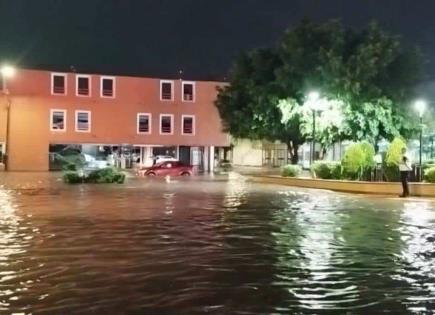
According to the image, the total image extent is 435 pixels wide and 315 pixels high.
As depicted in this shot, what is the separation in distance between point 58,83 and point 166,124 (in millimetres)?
11140

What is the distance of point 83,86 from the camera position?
64.9 m

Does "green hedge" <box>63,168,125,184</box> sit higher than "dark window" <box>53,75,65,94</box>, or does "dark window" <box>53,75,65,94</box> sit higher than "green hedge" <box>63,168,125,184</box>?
"dark window" <box>53,75,65,94</box>

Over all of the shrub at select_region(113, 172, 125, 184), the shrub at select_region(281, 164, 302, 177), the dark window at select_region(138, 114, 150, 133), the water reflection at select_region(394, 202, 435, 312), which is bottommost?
the water reflection at select_region(394, 202, 435, 312)

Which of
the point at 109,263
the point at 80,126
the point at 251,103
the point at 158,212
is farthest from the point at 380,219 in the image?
the point at 80,126

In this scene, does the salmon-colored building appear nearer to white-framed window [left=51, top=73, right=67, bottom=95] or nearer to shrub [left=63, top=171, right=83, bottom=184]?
white-framed window [left=51, top=73, right=67, bottom=95]

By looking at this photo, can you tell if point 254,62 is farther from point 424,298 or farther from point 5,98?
point 424,298

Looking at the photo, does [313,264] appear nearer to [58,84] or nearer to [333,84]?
[333,84]

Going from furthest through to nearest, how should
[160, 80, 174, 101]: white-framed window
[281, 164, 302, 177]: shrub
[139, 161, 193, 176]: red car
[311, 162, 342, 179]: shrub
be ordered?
[160, 80, 174, 101]: white-framed window < [139, 161, 193, 176]: red car < [281, 164, 302, 177]: shrub < [311, 162, 342, 179]: shrub

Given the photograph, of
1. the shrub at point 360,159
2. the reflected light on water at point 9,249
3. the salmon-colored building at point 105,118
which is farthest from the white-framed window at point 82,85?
the reflected light on water at point 9,249

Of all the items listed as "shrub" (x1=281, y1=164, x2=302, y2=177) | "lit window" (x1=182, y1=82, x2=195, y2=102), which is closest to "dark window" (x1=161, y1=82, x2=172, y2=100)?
"lit window" (x1=182, y1=82, x2=195, y2=102)

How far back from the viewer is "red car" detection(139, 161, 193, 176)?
2135 inches

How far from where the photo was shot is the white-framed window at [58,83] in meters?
63.9

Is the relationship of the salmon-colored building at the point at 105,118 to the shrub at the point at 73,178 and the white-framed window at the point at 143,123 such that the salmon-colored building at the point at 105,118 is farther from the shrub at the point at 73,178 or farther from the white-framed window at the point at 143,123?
the shrub at the point at 73,178

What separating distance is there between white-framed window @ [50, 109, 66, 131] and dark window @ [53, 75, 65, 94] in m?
1.78
